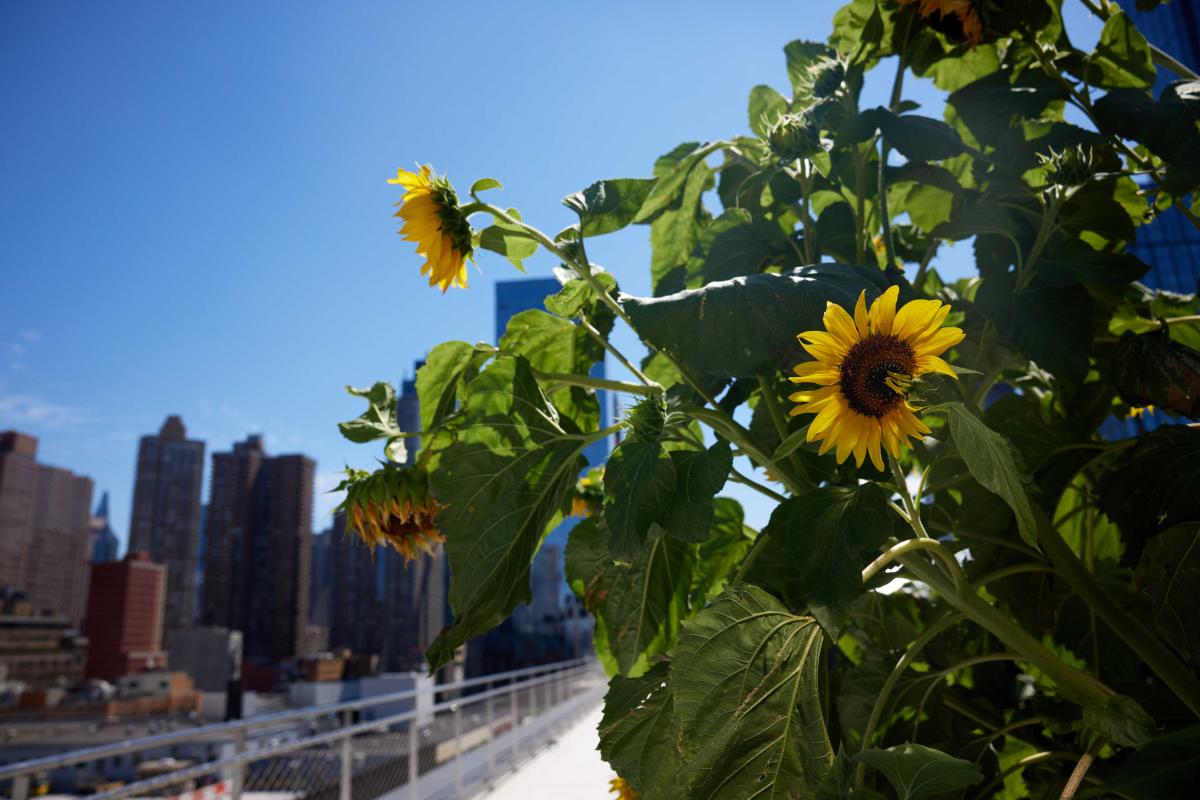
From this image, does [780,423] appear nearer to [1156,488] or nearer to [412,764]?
[1156,488]

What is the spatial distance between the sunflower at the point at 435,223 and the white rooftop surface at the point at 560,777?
2.86m

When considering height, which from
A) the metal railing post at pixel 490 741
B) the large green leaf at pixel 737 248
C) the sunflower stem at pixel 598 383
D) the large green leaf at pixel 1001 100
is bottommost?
the metal railing post at pixel 490 741

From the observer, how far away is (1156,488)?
612mm

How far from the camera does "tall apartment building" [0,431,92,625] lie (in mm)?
79625

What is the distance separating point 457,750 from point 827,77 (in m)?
4.14

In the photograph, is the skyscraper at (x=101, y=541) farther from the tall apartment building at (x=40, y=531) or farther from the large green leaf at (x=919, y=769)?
the large green leaf at (x=919, y=769)

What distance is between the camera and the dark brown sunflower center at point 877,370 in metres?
0.50

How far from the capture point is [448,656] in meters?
0.64

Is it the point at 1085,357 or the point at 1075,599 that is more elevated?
the point at 1085,357

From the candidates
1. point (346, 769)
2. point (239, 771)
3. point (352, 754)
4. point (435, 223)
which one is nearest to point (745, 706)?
point (435, 223)

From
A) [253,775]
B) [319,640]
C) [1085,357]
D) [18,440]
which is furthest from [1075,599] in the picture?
[18,440]

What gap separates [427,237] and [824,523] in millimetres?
391

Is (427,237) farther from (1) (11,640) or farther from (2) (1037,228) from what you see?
(1) (11,640)

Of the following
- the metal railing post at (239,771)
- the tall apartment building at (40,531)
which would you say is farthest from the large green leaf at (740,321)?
the tall apartment building at (40,531)
